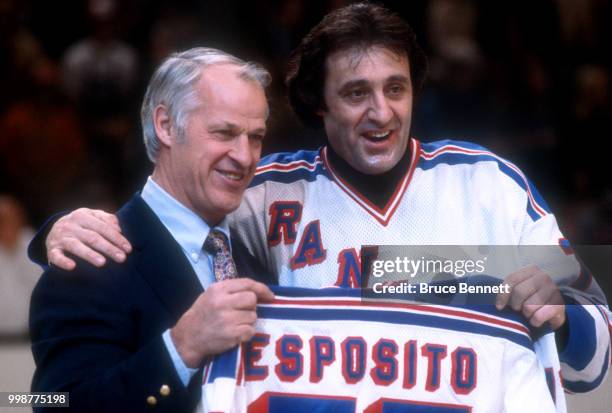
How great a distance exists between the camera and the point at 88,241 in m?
1.41

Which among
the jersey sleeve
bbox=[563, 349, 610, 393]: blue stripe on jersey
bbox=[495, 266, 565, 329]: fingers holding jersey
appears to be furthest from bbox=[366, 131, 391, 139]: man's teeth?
bbox=[563, 349, 610, 393]: blue stripe on jersey

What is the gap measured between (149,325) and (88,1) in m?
2.29

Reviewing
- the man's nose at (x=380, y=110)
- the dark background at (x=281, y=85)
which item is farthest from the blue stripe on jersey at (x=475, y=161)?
the dark background at (x=281, y=85)

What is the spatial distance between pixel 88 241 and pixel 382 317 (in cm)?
40

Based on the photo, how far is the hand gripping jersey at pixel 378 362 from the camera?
1.33 metres

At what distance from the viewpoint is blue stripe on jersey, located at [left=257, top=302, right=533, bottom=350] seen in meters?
1.35

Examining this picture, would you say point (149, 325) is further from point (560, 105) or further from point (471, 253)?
point (560, 105)

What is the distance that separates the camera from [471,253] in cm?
155

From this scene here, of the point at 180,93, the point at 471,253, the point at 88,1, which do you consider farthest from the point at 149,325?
the point at 88,1

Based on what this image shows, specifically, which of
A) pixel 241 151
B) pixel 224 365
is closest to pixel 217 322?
pixel 224 365

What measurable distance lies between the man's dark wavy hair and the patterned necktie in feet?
1.12

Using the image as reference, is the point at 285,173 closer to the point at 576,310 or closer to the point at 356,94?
the point at 356,94

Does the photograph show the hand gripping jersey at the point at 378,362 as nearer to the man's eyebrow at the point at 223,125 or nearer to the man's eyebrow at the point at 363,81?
the man's eyebrow at the point at 223,125

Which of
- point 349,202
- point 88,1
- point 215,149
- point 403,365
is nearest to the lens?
point 403,365
